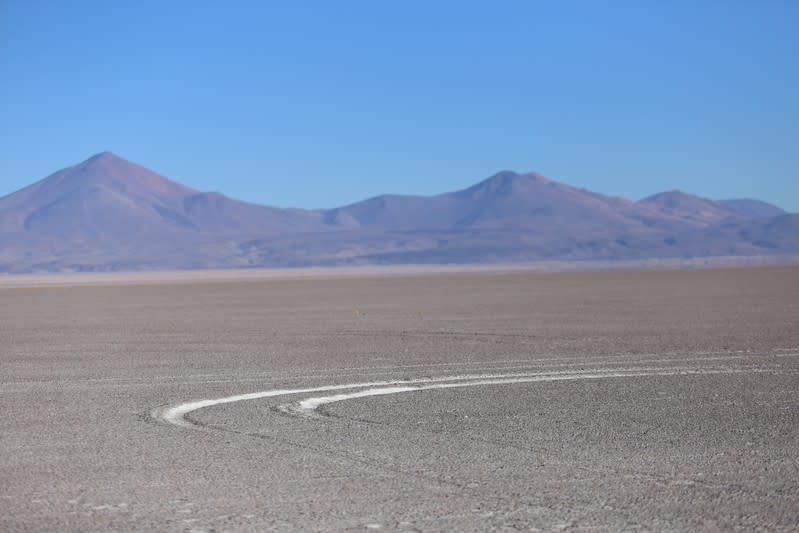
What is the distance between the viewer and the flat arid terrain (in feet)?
24.2

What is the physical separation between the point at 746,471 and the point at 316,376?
24.1 feet

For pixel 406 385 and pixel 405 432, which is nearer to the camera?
pixel 405 432

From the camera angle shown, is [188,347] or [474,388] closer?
[474,388]

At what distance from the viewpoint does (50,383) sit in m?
14.8

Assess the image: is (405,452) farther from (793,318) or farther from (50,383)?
(793,318)

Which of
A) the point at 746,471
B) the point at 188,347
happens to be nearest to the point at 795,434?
the point at 746,471

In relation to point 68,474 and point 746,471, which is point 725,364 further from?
point 68,474

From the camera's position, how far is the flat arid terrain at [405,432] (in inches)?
290

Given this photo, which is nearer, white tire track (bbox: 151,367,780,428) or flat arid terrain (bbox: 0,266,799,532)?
flat arid terrain (bbox: 0,266,799,532)

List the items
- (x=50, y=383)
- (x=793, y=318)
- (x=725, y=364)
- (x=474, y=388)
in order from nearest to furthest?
(x=474, y=388), (x=50, y=383), (x=725, y=364), (x=793, y=318)

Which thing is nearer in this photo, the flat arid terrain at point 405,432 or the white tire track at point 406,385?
the flat arid terrain at point 405,432

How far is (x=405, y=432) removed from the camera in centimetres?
1036

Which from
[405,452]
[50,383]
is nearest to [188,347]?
[50,383]

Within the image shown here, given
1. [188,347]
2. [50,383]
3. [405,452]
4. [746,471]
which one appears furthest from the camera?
[188,347]
